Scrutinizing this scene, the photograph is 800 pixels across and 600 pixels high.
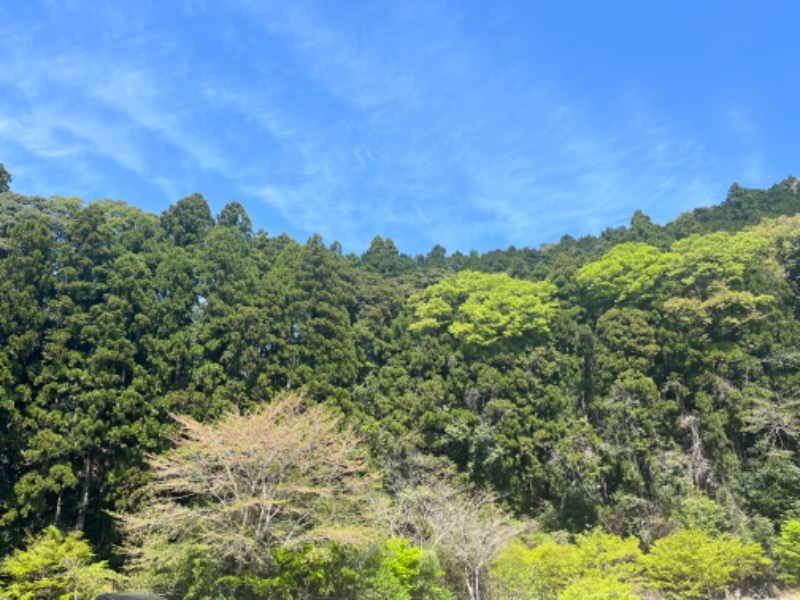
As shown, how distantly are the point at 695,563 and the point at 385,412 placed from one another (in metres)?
11.1

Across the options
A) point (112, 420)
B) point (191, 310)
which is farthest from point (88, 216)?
point (112, 420)

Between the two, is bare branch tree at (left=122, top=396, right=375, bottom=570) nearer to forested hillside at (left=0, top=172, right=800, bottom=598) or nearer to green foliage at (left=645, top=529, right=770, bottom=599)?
forested hillside at (left=0, top=172, right=800, bottom=598)

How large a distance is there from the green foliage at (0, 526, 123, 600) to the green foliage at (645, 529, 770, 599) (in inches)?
543

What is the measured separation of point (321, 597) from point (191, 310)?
13220mm

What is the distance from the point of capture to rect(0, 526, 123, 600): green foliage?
1083 cm

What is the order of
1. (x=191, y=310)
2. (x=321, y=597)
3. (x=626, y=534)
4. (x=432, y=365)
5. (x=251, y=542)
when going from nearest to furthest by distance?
(x=251, y=542) → (x=321, y=597) → (x=626, y=534) → (x=191, y=310) → (x=432, y=365)

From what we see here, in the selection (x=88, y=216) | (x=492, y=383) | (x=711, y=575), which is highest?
(x=88, y=216)

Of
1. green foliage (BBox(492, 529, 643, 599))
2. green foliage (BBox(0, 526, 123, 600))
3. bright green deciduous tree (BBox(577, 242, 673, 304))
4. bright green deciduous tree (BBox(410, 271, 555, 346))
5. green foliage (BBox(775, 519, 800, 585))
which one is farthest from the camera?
bright green deciduous tree (BBox(577, 242, 673, 304))

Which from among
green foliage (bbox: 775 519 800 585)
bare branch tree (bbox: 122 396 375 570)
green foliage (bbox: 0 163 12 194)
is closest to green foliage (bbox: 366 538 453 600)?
bare branch tree (bbox: 122 396 375 570)

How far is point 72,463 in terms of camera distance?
49.1 ft

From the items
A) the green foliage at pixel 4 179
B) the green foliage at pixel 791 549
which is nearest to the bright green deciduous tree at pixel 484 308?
the green foliage at pixel 791 549

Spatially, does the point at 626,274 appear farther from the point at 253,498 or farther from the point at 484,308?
the point at 253,498

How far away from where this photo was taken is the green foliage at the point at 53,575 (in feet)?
35.5

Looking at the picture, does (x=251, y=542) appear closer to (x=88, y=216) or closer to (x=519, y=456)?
(x=519, y=456)
